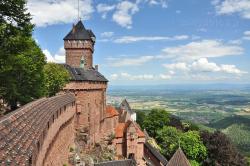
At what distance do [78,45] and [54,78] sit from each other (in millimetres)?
16392

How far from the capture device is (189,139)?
213ft

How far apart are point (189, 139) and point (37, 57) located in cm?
4128

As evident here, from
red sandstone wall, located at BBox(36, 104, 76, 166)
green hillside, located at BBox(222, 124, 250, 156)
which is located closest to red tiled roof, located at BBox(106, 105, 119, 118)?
red sandstone wall, located at BBox(36, 104, 76, 166)

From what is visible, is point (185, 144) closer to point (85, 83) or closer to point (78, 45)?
point (78, 45)

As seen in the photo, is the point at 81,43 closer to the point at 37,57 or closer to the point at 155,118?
the point at 37,57

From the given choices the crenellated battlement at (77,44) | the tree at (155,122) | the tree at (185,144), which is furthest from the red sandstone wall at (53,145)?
the tree at (155,122)

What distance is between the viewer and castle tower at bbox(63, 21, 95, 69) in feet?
170

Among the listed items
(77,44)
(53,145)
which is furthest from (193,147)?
(53,145)

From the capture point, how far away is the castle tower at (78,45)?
51.8 metres

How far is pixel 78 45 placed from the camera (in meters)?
52.3

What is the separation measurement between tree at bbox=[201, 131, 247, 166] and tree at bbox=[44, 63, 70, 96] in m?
36.7

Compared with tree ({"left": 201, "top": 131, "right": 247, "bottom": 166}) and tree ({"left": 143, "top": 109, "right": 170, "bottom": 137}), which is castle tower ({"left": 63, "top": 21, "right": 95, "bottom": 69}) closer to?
tree ({"left": 201, "top": 131, "right": 247, "bottom": 166})

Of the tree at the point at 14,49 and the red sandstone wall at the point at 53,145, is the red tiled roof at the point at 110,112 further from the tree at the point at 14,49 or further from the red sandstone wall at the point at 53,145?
the red sandstone wall at the point at 53,145

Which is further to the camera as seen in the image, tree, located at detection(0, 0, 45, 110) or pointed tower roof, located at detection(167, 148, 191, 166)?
pointed tower roof, located at detection(167, 148, 191, 166)
